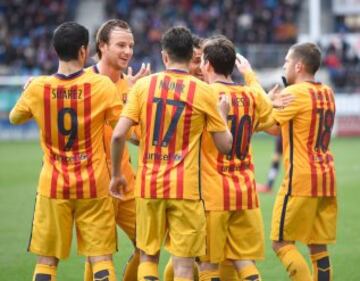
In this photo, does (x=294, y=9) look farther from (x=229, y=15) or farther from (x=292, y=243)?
(x=292, y=243)

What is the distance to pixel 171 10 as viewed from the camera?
34.1 meters

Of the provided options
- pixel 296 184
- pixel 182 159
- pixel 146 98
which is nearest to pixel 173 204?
pixel 182 159

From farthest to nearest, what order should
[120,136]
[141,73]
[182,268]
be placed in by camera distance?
[141,73]
[182,268]
[120,136]

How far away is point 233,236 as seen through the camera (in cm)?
696

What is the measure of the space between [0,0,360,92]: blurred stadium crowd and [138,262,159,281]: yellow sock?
886 inches

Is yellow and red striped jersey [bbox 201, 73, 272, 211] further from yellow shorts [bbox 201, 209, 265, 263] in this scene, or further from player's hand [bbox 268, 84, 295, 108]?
player's hand [bbox 268, 84, 295, 108]

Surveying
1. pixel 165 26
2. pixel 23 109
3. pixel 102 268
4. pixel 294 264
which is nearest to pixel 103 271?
pixel 102 268

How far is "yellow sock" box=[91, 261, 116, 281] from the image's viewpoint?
6.70m

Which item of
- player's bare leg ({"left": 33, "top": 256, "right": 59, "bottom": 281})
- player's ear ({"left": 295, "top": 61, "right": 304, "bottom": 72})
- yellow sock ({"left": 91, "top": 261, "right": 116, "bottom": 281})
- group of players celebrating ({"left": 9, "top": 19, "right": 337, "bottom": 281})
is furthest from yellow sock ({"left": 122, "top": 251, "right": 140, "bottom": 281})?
player's ear ({"left": 295, "top": 61, "right": 304, "bottom": 72})

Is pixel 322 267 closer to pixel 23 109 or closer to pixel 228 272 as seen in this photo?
pixel 228 272

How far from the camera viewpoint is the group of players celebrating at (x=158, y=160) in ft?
21.3

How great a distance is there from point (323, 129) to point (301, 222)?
0.79 m

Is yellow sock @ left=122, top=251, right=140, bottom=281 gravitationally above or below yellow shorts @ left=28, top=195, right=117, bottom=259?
below

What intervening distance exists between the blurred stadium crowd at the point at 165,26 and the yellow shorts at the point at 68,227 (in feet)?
72.9
